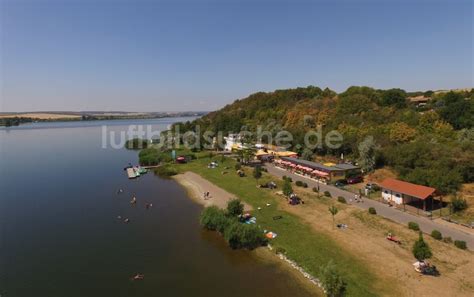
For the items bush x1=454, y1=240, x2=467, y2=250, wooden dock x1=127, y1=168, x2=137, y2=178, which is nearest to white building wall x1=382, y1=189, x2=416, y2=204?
bush x1=454, y1=240, x2=467, y2=250

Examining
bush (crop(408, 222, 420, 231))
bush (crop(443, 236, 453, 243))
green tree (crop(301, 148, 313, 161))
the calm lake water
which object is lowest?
the calm lake water

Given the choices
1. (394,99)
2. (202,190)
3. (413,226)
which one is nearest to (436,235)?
(413,226)

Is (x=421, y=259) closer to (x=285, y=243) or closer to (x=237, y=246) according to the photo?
(x=285, y=243)

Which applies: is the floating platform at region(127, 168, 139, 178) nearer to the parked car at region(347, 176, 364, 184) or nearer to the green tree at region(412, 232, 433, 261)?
the parked car at region(347, 176, 364, 184)

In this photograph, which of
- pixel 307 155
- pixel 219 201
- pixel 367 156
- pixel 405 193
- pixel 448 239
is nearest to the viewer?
pixel 448 239

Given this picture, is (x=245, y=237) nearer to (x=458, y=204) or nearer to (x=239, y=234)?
(x=239, y=234)

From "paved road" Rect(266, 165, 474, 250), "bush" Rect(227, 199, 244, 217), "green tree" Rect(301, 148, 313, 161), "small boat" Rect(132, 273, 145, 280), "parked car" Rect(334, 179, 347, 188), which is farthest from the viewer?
"green tree" Rect(301, 148, 313, 161)
